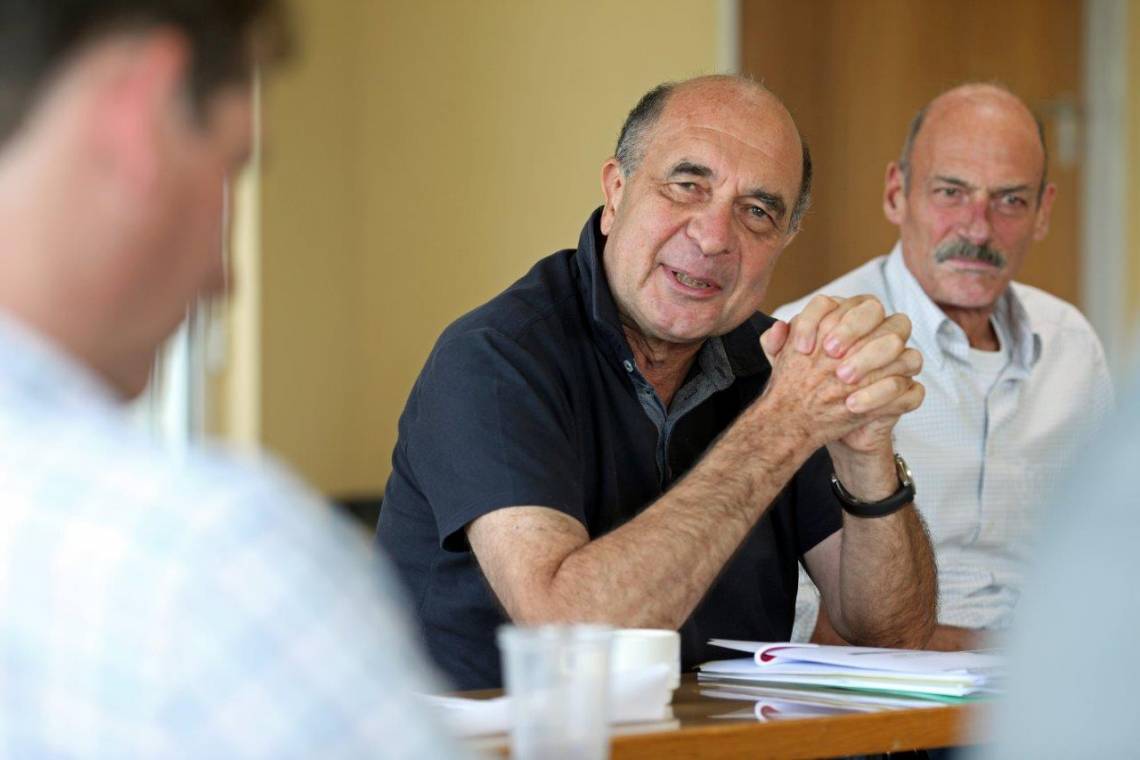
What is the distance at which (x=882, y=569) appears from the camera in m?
1.94

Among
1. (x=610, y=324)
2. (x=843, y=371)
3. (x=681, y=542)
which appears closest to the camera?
(x=681, y=542)

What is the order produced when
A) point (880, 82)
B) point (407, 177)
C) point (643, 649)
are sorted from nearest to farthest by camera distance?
point (643, 649), point (880, 82), point (407, 177)

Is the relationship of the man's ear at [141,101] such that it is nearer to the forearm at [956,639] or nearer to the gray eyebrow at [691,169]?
the gray eyebrow at [691,169]

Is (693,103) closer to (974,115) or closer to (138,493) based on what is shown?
(974,115)

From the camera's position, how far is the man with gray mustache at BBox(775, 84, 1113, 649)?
2578 millimetres

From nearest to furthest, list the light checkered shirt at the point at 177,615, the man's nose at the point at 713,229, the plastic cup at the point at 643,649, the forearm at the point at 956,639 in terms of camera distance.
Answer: the light checkered shirt at the point at 177,615 < the plastic cup at the point at 643,649 < the man's nose at the point at 713,229 < the forearm at the point at 956,639

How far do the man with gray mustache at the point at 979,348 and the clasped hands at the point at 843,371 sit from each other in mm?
646

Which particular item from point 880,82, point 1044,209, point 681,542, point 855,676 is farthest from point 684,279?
point 880,82

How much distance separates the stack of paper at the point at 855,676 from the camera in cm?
137

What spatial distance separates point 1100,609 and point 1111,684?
0.02m

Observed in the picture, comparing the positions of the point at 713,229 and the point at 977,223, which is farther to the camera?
the point at 977,223

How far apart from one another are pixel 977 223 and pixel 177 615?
2440mm

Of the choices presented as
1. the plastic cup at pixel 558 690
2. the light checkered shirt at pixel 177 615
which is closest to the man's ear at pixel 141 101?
the light checkered shirt at pixel 177 615

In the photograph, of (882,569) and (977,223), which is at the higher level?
(977,223)
